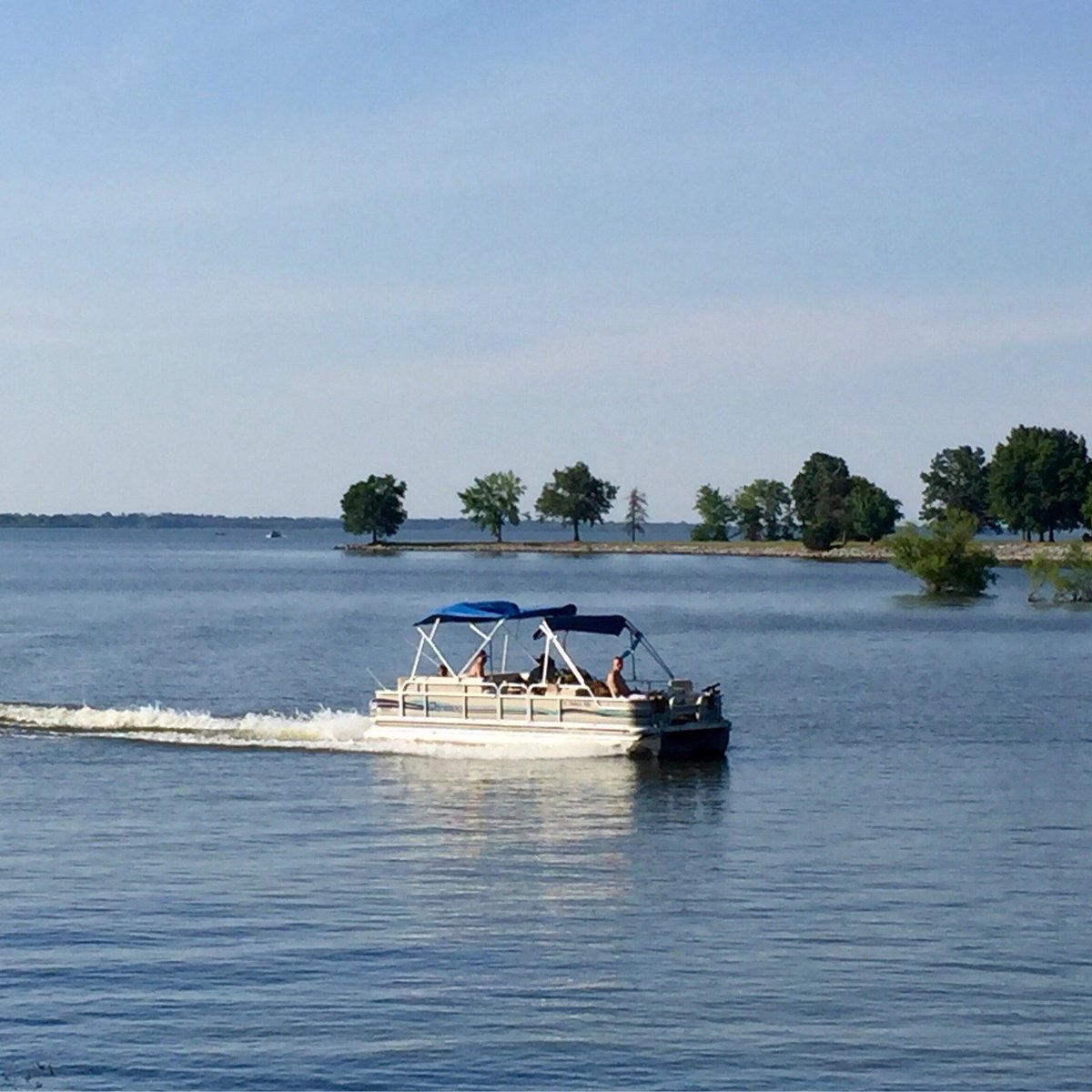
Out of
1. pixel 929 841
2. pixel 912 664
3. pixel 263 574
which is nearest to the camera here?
pixel 929 841

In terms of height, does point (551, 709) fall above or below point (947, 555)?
below

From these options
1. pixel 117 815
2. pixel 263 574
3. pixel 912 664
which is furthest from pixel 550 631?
pixel 263 574

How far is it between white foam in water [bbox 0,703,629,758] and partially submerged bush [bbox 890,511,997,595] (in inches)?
3332

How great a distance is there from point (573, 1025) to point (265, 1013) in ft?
11.1

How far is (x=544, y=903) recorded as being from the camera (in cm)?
2756

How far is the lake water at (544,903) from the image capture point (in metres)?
20.2

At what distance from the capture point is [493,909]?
2709cm

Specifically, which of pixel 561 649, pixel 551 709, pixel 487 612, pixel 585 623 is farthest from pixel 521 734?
pixel 487 612

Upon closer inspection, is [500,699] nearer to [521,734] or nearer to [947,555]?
[521,734]

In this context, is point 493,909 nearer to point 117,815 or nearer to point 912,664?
point 117,815

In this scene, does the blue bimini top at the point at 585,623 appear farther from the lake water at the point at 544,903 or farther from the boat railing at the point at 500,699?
the lake water at the point at 544,903

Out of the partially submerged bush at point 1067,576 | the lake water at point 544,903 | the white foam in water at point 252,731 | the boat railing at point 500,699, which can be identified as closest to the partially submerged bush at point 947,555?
the partially submerged bush at point 1067,576

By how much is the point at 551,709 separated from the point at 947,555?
9334 centimetres

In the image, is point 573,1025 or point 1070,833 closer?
point 573,1025
